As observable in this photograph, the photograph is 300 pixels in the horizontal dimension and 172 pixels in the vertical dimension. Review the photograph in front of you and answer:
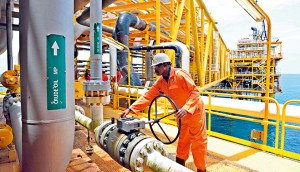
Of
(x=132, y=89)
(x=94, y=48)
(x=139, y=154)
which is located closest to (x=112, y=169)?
(x=139, y=154)

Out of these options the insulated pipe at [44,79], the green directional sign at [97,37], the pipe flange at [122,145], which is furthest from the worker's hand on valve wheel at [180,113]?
the insulated pipe at [44,79]

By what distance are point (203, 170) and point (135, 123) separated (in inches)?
51.1

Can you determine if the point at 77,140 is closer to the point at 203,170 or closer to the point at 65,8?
the point at 203,170

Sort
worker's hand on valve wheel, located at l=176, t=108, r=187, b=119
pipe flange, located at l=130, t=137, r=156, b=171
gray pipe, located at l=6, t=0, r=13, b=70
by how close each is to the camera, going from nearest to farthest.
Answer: pipe flange, located at l=130, t=137, r=156, b=171, worker's hand on valve wheel, located at l=176, t=108, r=187, b=119, gray pipe, located at l=6, t=0, r=13, b=70

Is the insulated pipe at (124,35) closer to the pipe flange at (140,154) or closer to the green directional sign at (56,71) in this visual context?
the pipe flange at (140,154)

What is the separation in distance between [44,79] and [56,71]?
0.29 feet

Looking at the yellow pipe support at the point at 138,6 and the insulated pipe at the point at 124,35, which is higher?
the yellow pipe support at the point at 138,6

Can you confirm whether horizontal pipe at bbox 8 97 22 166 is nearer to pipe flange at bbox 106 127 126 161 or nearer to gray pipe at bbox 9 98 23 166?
gray pipe at bbox 9 98 23 166

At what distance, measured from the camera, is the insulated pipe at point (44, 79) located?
138 centimetres

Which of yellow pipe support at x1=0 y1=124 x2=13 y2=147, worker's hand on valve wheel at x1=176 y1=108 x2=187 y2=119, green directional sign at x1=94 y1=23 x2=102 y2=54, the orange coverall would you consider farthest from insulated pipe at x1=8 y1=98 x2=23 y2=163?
worker's hand on valve wheel at x1=176 y1=108 x2=187 y2=119

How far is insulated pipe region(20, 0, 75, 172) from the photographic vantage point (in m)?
1.38

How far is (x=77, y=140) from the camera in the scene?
13.8ft

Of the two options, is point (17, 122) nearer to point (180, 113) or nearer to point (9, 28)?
point (180, 113)

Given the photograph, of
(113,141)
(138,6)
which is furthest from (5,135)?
(138,6)
